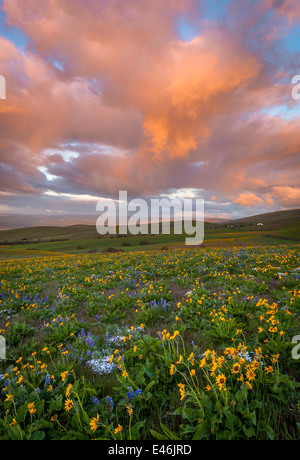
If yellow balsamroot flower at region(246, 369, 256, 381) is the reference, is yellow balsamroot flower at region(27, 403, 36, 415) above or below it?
below

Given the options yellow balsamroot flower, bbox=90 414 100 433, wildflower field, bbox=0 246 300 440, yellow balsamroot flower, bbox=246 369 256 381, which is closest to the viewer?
yellow balsamroot flower, bbox=90 414 100 433

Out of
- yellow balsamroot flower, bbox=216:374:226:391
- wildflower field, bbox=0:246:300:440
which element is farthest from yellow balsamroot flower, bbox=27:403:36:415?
yellow balsamroot flower, bbox=216:374:226:391

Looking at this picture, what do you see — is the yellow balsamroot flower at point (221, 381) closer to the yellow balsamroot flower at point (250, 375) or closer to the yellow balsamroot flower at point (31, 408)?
the yellow balsamroot flower at point (250, 375)

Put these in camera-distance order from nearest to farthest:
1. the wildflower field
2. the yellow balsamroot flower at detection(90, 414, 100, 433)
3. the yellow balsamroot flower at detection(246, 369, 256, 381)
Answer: the yellow balsamroot flower at detection(90, 414, 100, 433) < the wildflower field < the yellow balsamroot flower at detection(246, 369, 256, 381)

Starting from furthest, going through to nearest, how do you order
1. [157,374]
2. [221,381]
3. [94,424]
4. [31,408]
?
[157,374]
[31,408]
[221,381]
[94,424]

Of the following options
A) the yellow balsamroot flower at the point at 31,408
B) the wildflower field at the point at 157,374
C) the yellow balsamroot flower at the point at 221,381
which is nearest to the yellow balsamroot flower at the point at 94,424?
the wildflower field at the point at 157,374

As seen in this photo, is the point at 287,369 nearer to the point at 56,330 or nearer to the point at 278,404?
the point at 278,404

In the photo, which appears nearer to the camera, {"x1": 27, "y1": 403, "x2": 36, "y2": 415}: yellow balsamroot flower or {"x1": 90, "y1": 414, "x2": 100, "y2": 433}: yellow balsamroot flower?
{"x1": 90, "y1": 414, "x2": 100, "y2": 433}: yellow balsamroot flower

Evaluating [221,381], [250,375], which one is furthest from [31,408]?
[250,375]

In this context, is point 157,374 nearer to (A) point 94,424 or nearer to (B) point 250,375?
(A) point 94,424

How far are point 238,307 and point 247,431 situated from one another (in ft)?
11.7

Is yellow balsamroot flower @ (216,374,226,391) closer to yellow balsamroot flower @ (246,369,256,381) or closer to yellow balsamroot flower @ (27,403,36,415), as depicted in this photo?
yellow balsamroot flower @ (246,369,256,381)

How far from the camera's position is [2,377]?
3463 mm
